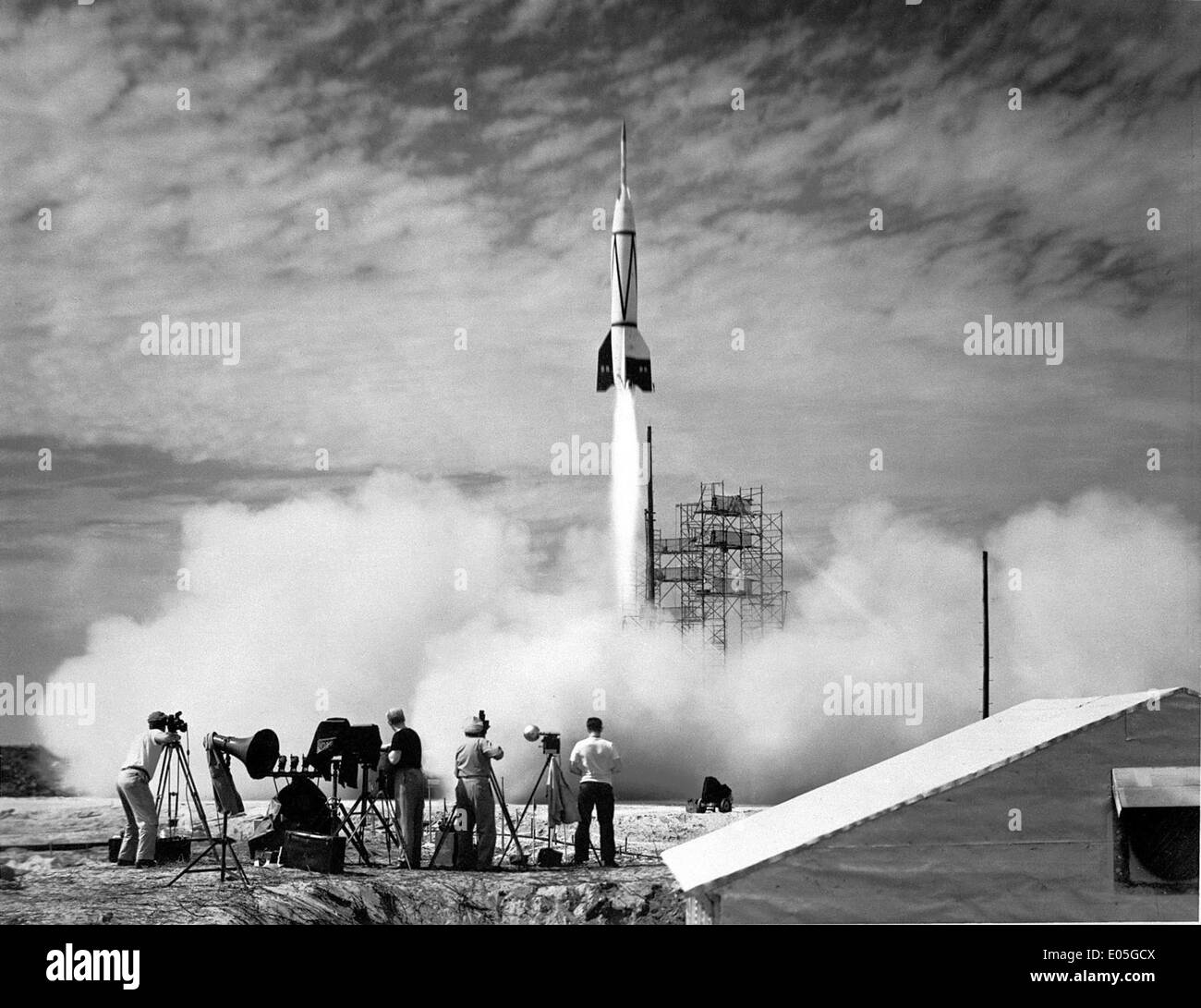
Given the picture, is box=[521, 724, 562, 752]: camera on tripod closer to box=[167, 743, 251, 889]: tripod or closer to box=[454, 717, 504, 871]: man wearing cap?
box=[454, 717, 504, 871]: man wearing cap

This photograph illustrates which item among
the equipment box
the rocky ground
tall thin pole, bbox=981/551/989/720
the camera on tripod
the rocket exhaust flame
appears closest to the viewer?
the rocky ground

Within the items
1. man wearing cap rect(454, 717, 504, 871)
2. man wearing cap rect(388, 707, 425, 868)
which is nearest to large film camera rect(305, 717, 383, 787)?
man wearing cap rect(388, 707, 425, 868)

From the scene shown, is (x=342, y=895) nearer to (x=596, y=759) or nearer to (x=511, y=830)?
(x=511, y=830)

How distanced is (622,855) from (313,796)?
338cm

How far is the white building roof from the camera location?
30.5ft

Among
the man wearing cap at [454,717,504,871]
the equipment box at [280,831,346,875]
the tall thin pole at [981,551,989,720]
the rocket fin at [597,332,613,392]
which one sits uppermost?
the rocket fin at [597,332,613,392]

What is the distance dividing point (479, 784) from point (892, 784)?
13.9 feet

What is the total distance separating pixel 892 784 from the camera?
10.1 m

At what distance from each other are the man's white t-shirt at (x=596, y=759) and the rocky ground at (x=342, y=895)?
0.93 meters

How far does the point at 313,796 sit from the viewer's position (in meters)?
12.8

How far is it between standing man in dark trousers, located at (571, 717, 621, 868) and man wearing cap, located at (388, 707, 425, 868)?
1496mm
